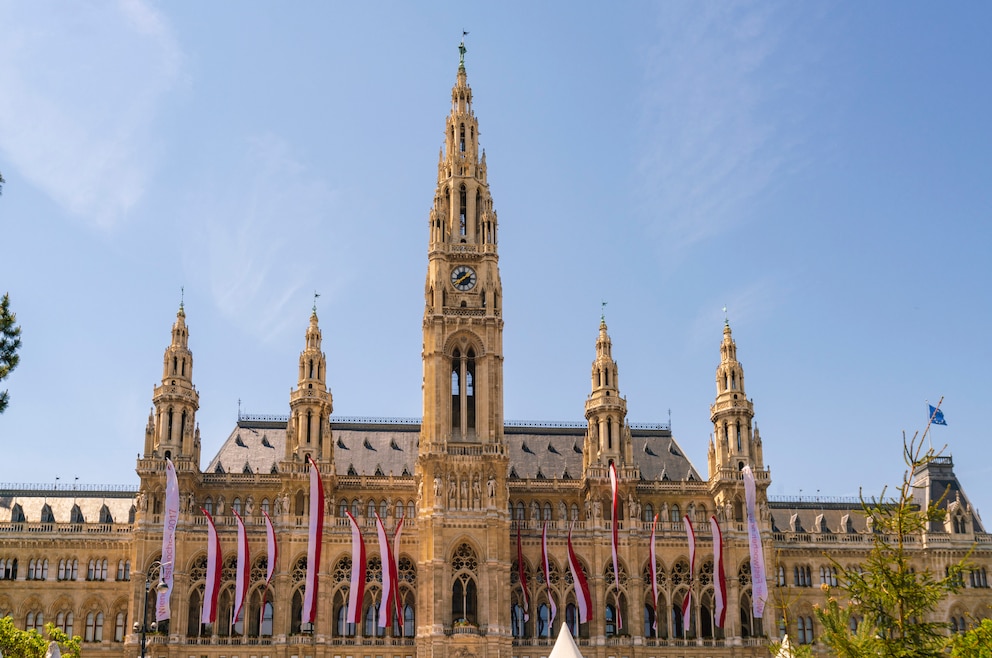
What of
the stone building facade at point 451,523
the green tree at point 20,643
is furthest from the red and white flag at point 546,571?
the green tree at point 20,643

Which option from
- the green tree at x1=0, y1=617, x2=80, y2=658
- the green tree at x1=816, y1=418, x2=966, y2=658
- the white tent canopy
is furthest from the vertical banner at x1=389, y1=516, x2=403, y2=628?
the green tree at x1=816, y1=418, x2=966, y2=658

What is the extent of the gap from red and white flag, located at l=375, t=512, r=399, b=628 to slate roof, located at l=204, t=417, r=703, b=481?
11.0 metres

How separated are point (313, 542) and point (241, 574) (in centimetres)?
603

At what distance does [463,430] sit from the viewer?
3602 inches

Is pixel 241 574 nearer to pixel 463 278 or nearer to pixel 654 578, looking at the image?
pixel 463 278

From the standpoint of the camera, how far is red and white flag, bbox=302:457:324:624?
8500 cm

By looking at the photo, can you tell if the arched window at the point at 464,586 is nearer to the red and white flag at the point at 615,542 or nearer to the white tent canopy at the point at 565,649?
the red and white flag at the point at 615,542

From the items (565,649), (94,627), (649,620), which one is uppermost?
(649,620)

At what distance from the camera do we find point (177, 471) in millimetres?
90625

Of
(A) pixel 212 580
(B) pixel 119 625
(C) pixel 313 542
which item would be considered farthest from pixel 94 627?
(C) pixel 313 542

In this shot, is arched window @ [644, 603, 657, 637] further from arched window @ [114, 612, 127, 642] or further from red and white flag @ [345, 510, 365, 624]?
arched window @ [114, 612, 127, 642]

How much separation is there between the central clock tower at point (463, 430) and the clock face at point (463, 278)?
9 centimetres

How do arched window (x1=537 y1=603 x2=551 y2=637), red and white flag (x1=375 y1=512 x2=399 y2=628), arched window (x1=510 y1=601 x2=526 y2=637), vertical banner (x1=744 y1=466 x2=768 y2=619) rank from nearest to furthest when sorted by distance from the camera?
1. red and white flag (x1=375 y1=512 x2=399 y2=628)
2. arched window (x1=510 y1=601 x2=526 y2=637)
3. vertical banner (x1=744 y1=466 x2=768 y2=619)
4. arched window (x1=537 y1=603 x2=551 y2=637)

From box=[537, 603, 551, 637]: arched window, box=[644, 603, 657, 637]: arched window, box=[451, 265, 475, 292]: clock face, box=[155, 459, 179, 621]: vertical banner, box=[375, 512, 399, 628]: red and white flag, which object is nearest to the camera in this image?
box=[155, 459, 179, 621]: vertical banner
